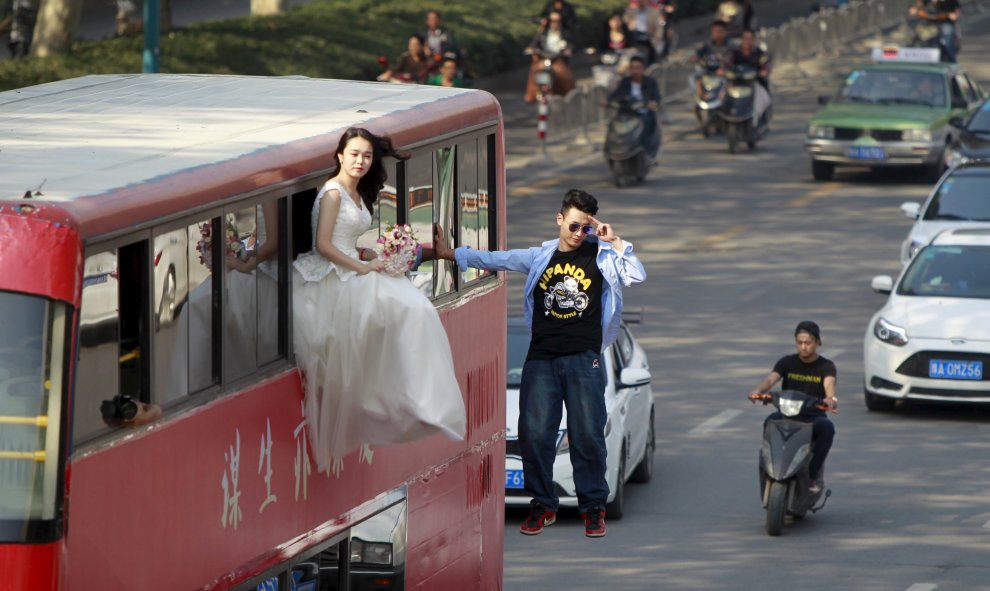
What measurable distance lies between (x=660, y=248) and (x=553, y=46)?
956 cm

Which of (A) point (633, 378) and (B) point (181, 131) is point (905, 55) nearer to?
(A) point (633, 378)

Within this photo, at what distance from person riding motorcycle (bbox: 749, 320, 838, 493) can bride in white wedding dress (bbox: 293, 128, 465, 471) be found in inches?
283

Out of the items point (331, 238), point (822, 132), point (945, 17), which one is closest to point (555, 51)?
point (822, 132)

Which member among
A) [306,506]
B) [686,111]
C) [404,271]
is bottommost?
[686,111]

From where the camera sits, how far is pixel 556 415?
10461 mm

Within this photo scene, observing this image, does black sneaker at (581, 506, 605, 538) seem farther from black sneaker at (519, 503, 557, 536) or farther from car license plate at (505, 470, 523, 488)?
car license plate at (505, 470, 523, 488)

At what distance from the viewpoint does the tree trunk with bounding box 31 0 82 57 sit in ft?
95.0

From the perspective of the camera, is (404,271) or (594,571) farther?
(594,571)

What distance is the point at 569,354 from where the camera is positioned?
10.3 m

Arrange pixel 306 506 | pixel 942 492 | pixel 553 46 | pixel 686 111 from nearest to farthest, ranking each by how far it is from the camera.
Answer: pixel 306 506, pixel 942 492, pixel 553 46, pixel 686 111

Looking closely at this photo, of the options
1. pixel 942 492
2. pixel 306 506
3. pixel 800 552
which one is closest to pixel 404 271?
pixel 306 506

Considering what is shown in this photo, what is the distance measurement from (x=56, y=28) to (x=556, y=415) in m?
20.1

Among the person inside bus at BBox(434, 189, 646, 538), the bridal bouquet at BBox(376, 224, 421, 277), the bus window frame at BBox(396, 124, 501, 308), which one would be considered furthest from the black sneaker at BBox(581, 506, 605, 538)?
the bridal bouquet at BBox(376, 224, 421, 277)

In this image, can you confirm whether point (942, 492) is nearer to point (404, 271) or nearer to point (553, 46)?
point (404, 271)
